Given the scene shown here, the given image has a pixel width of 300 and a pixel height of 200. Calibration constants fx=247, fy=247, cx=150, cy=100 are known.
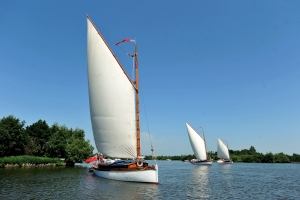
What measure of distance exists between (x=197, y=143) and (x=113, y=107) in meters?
70.2

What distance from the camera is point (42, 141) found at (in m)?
77.4

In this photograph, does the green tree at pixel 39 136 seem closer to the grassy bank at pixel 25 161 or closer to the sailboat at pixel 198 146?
the grassy bank at pixel 25 161

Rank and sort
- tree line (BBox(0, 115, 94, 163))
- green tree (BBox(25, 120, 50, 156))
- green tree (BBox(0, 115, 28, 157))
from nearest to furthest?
green tree (BBox(0, 115, 28, 157)), tree line (BBox(0, 115, 94, 163)), green tree (BBox(25, 120, 50, 156))

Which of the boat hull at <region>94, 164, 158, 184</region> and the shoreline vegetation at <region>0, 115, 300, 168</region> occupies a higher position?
the shoreline vegetation at <region>0, 115, 300, 168</region>

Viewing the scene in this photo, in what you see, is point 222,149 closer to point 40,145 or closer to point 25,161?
point 40,145

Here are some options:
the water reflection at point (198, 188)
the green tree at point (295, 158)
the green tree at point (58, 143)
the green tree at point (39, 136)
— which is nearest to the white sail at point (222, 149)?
the green tree at point (295, 158)

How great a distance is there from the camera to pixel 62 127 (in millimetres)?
79875

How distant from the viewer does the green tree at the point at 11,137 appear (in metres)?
59.5

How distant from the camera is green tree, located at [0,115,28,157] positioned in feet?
195

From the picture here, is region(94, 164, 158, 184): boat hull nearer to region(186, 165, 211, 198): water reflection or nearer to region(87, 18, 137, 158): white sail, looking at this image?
region(87, 18, 137, 158): white sail

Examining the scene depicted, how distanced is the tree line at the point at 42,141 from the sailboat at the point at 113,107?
38.0 meters

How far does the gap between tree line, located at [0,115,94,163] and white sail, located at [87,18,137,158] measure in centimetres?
3796

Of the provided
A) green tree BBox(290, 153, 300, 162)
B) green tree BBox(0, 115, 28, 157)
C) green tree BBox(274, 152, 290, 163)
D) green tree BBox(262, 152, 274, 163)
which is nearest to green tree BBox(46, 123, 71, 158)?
green tree BBox(0, 115, 28, 157)

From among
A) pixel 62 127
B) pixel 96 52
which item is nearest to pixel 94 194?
pixel 96 52
